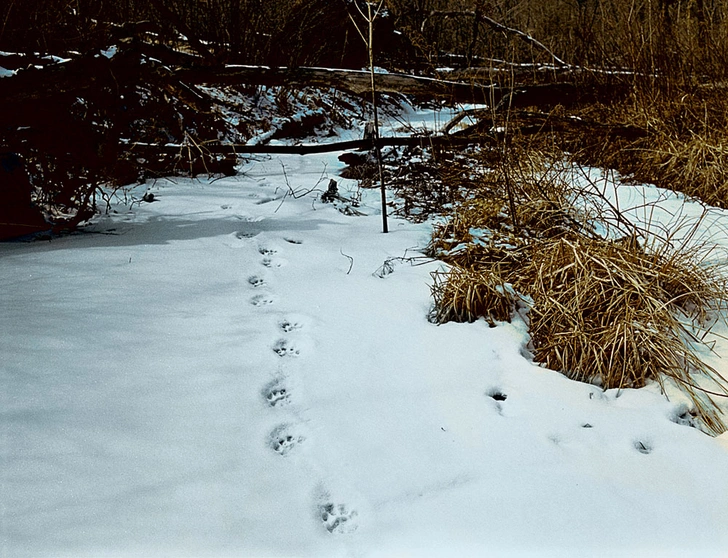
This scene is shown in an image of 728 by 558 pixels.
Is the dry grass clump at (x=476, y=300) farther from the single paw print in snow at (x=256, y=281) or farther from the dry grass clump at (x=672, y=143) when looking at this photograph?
the dry grass clump at (x=672, y=143)

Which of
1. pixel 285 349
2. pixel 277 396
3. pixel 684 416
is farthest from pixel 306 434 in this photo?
pixel 684 416

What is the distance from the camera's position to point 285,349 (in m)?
2.02

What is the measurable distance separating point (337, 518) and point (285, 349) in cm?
82

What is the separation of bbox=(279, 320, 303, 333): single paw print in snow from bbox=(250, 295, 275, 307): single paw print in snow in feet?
0.62

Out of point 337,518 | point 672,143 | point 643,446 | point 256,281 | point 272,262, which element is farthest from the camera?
point 672,143

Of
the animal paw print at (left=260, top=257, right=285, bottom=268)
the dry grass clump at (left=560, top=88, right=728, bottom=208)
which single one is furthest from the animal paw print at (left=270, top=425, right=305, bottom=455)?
the dry grass clump at (left=560, top=88, right=728, bottom=208)

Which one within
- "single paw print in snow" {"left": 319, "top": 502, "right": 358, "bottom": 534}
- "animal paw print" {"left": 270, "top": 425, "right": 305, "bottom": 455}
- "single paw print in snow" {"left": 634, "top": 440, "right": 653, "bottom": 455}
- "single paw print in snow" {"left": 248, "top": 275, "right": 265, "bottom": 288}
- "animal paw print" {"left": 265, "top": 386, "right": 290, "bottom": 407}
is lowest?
"single paw print in snow" {"left": 634, "top": 440, "right": 653, "bottom": 455}

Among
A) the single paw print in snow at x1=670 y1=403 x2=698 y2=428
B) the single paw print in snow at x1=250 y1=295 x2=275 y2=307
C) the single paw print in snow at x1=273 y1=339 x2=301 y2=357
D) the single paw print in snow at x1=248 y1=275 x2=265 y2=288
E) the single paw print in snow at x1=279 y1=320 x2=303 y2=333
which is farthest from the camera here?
the single paw print in snow at x1=248 y1=275 x2=265 y2=288

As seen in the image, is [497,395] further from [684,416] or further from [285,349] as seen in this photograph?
[285,349]

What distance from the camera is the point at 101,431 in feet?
4.73

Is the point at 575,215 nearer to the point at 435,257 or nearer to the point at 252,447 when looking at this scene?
the point at 435,257

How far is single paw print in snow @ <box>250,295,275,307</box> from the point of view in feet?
7.74

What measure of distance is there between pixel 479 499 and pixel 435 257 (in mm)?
1639

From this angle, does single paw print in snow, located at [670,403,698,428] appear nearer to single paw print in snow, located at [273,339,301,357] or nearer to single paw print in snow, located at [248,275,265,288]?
single paw print in snow, located at [273,339,301,357]
